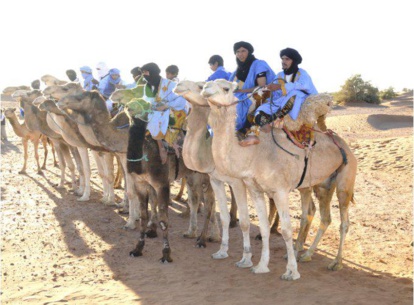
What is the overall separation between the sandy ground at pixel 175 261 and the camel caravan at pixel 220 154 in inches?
11.4

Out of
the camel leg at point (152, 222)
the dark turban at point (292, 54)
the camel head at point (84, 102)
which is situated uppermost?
the dark turban at point (292, 54)

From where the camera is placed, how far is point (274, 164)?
20.9 ft

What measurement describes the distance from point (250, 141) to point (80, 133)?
13.2 ft

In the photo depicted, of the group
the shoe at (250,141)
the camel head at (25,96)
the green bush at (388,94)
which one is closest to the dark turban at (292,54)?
the shoe at (250,141)

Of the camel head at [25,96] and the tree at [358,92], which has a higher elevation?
the camel head at [25,96]

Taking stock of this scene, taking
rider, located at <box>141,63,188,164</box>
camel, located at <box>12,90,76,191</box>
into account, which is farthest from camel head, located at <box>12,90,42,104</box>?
rider, located at <box>141,63,188,164</box>

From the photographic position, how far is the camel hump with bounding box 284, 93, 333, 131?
6.49m

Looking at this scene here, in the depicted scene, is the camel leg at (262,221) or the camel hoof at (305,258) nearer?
the camel leg at (262,221)

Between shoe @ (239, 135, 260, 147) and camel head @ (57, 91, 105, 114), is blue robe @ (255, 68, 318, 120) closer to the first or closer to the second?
shoe @ (239, 135, 260, 147)

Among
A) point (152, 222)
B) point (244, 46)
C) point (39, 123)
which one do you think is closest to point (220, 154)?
point (244, 46)

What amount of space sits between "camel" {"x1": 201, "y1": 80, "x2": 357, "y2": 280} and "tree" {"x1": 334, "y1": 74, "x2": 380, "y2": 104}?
3162 cm

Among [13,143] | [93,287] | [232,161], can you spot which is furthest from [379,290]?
[13,143]

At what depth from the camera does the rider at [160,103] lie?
7.16m

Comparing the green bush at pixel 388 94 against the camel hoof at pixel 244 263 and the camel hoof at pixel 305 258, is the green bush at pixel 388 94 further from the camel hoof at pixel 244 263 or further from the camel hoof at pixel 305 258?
the camel hoof at pixel 244 263
